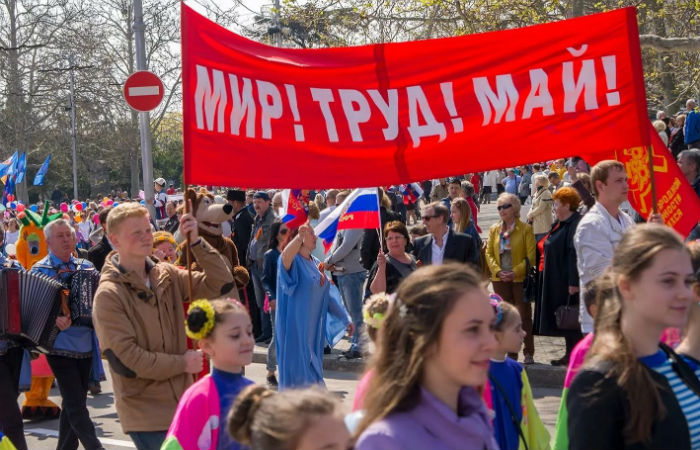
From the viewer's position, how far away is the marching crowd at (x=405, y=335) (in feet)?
8.93

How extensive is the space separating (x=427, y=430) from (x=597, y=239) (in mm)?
4517

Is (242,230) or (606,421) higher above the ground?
(242,230)

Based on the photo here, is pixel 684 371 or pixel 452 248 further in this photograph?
pixel 452 248

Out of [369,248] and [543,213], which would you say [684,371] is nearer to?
[369,248]

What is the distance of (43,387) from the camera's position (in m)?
9.58

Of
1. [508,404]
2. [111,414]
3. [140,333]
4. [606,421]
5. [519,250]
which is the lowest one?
[111,414]

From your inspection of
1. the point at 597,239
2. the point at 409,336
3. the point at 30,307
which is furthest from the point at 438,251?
the point at 409,336

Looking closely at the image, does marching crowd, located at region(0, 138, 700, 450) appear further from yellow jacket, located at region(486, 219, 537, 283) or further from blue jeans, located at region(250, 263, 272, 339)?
blue jeans, located at region(250, 263, 272, 339)

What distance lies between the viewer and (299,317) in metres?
8.22

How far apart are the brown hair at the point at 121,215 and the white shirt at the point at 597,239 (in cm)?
302

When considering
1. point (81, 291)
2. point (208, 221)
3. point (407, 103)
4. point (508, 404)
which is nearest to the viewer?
point (508, 404)

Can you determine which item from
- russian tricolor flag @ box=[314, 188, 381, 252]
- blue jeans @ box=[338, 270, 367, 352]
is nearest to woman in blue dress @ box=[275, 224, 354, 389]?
russian tricolor flag @ box=[314, 188, 381, 252]

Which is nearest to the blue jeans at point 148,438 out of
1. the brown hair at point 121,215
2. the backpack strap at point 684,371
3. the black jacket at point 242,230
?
the brown hair at point 121,215

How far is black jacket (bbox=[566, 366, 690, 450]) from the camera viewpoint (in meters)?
2.98
